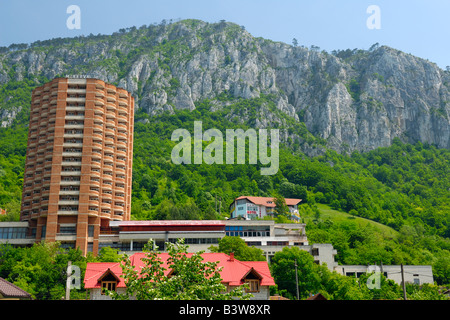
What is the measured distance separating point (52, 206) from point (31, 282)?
31347mm

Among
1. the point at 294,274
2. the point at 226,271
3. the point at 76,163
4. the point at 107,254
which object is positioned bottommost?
the point at 294,274

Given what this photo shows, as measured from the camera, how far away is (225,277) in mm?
55656

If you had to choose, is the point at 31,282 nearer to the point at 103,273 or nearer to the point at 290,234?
the point at 103,273

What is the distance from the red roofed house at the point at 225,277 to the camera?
5338cm

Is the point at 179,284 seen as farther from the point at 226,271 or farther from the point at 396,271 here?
the point at 396,271

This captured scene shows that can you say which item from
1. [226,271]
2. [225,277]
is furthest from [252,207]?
[225,277]

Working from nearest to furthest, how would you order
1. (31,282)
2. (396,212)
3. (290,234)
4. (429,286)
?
(31,282)
(429,286)
(290,234)
(396,212)

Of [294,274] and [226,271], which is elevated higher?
[226,271]

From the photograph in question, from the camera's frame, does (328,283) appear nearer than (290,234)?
Yes

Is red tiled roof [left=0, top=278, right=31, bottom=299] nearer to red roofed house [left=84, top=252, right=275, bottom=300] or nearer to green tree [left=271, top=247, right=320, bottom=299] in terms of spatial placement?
red roofed house [left=84, top=252, right=275, bottom=300]
